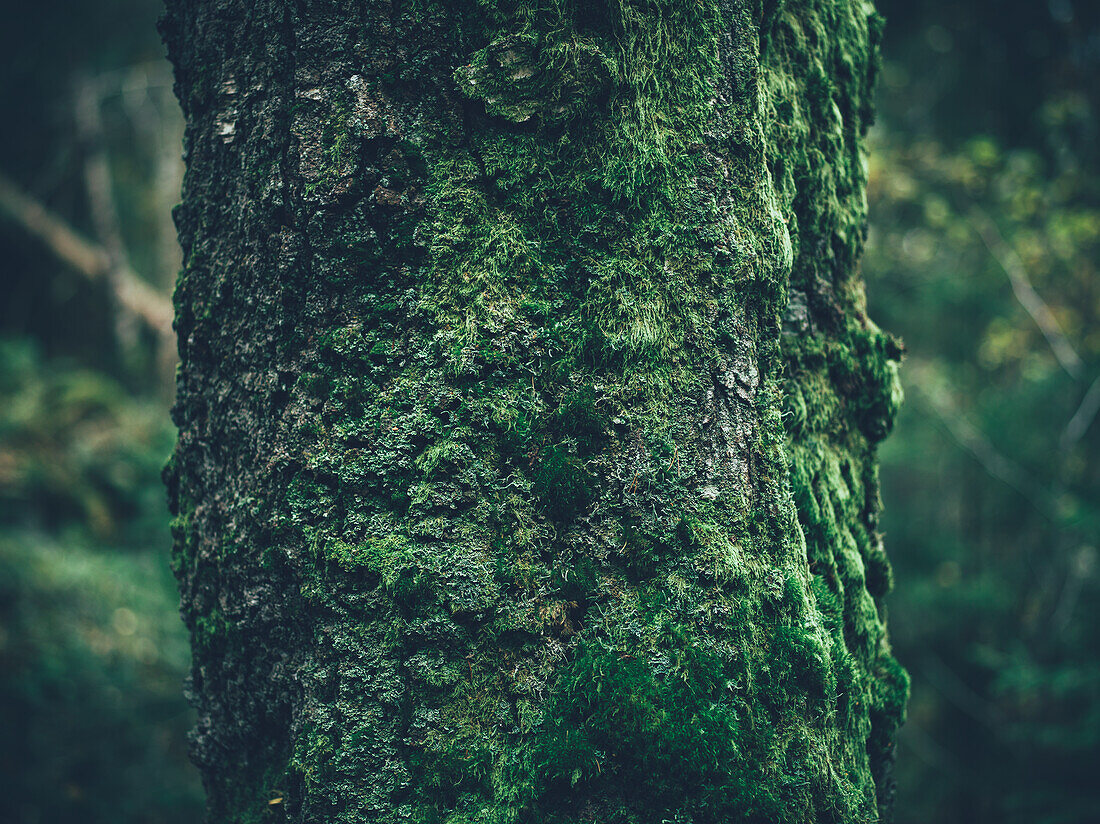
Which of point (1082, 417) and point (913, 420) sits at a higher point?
point (913, 420)

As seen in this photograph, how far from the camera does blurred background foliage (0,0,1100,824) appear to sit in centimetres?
593

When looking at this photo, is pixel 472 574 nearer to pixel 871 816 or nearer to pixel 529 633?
pixel 529 633

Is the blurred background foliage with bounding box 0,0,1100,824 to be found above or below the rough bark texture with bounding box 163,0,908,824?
above

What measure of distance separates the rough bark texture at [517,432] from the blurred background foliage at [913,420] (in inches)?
209

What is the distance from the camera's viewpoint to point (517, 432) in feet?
4.59


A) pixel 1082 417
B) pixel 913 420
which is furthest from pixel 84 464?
pixel 1082 417

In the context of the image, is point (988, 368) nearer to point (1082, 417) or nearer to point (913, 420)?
point (913, 420)

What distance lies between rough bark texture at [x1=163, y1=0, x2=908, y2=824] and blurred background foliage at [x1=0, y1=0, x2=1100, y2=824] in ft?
17.4

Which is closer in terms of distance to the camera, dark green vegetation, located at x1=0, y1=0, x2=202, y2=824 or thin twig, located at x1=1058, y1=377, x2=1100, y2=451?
dark green vegetation, located at x1=0, y1=0, x2=202, y2=824

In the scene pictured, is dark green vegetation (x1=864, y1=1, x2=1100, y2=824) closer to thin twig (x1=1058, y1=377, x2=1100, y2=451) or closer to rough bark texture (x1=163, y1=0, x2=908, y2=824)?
thin twig (x1=1058, y1=377, x2=1100, y2=451)

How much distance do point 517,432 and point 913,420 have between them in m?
8.23

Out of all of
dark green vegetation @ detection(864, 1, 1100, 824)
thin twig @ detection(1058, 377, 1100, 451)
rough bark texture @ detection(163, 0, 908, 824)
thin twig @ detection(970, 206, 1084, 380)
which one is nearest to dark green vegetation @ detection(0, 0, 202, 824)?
rough bark texture @ detection(163, 0, 908, 824)

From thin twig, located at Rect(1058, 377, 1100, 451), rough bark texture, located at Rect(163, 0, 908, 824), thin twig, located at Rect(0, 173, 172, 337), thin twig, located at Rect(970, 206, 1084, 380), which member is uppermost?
thin twig, located at Rect(0, 173, 172, 337)

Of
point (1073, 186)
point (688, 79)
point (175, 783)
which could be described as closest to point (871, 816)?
point (688, 79)
